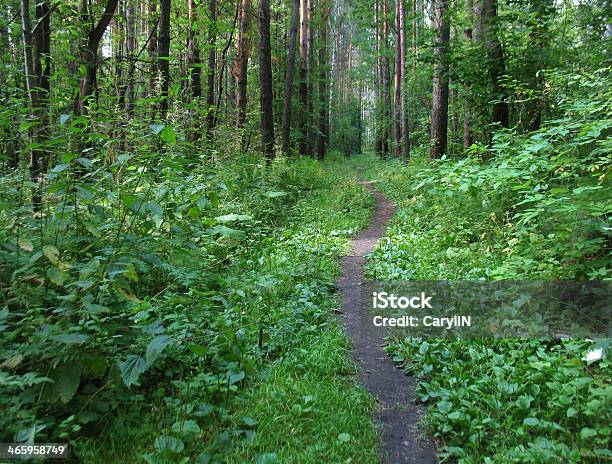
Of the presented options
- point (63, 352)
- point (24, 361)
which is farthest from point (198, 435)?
point (24, 361)

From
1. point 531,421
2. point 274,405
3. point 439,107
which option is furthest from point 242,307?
point 439,107

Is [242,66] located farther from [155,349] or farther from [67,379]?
[67,379]

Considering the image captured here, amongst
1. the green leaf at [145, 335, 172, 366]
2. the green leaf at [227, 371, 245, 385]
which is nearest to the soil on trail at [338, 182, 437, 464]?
the green leaf at [227, 371, 245, 385]

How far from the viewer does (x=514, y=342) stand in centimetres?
377

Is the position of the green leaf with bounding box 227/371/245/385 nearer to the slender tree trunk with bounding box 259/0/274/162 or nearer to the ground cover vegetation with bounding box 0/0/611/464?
the ground cover vegetation with bounding box 0/0/611/464

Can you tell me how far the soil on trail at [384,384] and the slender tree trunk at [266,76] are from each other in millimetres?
8105

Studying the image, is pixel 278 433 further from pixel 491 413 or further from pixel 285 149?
pixel 285 149

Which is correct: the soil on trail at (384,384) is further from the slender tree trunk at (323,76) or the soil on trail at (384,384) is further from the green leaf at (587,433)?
the slender tree trunk at (323,76)

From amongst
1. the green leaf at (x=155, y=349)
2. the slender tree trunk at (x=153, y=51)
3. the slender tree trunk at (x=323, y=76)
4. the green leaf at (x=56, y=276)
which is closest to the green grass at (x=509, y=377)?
the green leaf at (x=155, y=349)

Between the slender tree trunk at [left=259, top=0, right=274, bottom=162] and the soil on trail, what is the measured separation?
319 inches

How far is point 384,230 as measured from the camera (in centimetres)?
844

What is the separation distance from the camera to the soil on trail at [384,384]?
2.86m

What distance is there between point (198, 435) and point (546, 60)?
904 centimetres

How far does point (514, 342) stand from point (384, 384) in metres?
1.25
